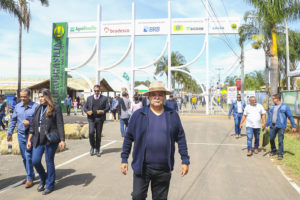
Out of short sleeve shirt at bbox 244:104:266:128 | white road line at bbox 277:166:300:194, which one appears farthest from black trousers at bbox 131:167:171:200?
short sleeve shirt at bbox 244:104:266:128

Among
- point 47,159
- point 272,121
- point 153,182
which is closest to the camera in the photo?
point 153,182

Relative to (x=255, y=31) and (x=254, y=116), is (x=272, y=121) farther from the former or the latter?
(x=255, y=31)

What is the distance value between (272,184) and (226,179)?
0.81 meters

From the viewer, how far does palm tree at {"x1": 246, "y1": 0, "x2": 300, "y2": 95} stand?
11258 millimetres

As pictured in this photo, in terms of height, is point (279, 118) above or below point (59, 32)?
below

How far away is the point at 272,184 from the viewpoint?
4.77 metres

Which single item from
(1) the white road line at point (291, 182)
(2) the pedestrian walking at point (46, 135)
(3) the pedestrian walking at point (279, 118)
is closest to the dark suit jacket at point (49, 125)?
(2) the pedestrian walking at point (46, 135)

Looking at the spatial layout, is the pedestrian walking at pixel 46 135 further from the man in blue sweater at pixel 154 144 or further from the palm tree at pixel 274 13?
the palm tree at pixel 274 13

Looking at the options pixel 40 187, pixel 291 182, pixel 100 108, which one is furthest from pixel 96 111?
pixel 291 182

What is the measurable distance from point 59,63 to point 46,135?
23.0m

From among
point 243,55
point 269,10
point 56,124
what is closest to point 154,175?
point 56,124

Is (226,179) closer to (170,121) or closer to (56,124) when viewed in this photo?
(170,121)

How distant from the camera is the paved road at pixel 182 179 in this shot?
4180mm

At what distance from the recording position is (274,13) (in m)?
11.3
